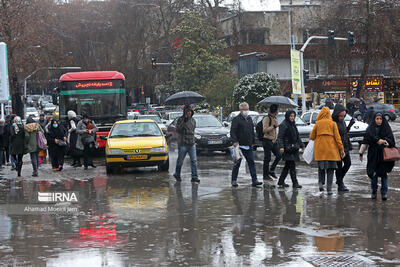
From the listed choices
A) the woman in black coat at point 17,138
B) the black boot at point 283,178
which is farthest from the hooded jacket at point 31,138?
the black boot at point 283,178

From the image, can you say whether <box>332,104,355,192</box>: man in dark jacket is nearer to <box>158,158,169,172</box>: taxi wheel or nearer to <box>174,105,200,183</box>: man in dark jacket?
<box>174,105,200,183</box>: man in dark jacket

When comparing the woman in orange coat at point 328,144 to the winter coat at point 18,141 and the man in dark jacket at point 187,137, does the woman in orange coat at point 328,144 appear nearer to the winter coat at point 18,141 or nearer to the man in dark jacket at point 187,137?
the man in dark jacket at point 187,137

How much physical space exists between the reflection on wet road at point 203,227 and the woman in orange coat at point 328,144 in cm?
61

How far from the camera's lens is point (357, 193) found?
1304 cm

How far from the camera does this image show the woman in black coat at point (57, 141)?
63.9 ft

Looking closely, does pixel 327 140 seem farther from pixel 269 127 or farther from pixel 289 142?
pixel 269 127

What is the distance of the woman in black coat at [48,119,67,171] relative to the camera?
19484 mm

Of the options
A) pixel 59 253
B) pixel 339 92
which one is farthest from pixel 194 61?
pixel 59 253

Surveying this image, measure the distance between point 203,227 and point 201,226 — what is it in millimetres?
91

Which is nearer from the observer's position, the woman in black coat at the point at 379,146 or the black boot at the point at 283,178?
the woman in black coat at the point at 379,146

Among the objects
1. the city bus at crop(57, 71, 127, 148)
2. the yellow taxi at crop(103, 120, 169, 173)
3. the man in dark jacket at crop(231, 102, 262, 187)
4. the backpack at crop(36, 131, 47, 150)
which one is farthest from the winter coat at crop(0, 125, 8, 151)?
the man in dark jacket at crop(231, 102, 262, 187)

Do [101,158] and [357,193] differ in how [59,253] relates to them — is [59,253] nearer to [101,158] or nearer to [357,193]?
[357,193]

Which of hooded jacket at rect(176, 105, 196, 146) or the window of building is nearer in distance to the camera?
hooded jacket at rect(176, 105, 196, 146)

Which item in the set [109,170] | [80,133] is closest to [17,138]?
[80,133]
